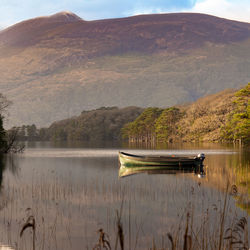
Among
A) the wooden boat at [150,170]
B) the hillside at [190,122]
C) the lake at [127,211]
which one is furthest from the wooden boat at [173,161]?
the hillside at [190,122]

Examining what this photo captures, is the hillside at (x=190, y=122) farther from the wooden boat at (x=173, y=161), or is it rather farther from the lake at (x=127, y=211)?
the lake at (x=127, y=211)

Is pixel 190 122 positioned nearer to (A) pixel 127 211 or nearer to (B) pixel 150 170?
(B) pixel 150 170

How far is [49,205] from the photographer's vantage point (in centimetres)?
1898

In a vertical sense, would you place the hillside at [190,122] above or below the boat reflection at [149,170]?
above

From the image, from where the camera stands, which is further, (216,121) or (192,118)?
(192,118)

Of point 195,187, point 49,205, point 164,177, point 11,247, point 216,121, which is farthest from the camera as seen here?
point 216,121

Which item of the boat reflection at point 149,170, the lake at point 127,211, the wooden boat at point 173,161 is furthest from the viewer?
the wooden boat at point 173,161

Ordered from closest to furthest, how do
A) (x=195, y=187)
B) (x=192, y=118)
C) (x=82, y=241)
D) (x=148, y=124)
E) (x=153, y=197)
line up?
1. (x=82, y=241)
2. (x=153, y=197)
3. (x=195, y=187)
4. (x=192, y=118)
5. (x=148, y=124)

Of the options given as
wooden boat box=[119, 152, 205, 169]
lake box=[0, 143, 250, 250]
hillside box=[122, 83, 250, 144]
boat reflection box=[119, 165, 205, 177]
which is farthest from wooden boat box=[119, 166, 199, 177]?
hillside box=[122, 83, 250, 144]

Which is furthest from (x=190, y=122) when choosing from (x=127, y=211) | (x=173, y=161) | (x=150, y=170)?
(x=127, y=211)

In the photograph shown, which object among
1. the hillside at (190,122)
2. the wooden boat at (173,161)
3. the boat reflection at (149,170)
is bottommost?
the boat reflection at (149,170)

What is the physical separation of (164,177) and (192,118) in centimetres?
9002

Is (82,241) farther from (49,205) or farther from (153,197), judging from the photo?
(153,197)

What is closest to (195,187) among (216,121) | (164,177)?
(164,177)
